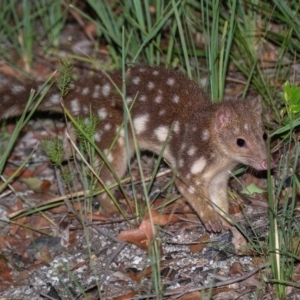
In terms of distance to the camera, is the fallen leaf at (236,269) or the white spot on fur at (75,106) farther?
the white spot on fur at (75,106)

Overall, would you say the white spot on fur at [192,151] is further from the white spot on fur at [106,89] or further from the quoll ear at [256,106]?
the white spot on fur at [106,89]

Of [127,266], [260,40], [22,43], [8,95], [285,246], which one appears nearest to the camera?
[285,246]

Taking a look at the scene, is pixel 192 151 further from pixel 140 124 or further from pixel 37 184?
pixel 37 184

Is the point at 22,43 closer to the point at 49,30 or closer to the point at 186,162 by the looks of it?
the point at 49,30

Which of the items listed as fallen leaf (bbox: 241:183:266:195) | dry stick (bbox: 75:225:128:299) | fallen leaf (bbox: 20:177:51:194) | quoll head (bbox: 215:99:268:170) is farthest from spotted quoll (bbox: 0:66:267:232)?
fallen leaf (bbox: 20:177:51:194)

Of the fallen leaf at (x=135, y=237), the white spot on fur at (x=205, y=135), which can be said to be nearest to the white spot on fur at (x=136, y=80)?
the white spot on fur at (x=205, y=135)

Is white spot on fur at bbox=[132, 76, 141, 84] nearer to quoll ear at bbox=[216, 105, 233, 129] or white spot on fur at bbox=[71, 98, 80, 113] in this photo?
white spot on fur at bbox=[71, 98, 80, 113]

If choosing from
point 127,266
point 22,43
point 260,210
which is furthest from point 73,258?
point 22,43
